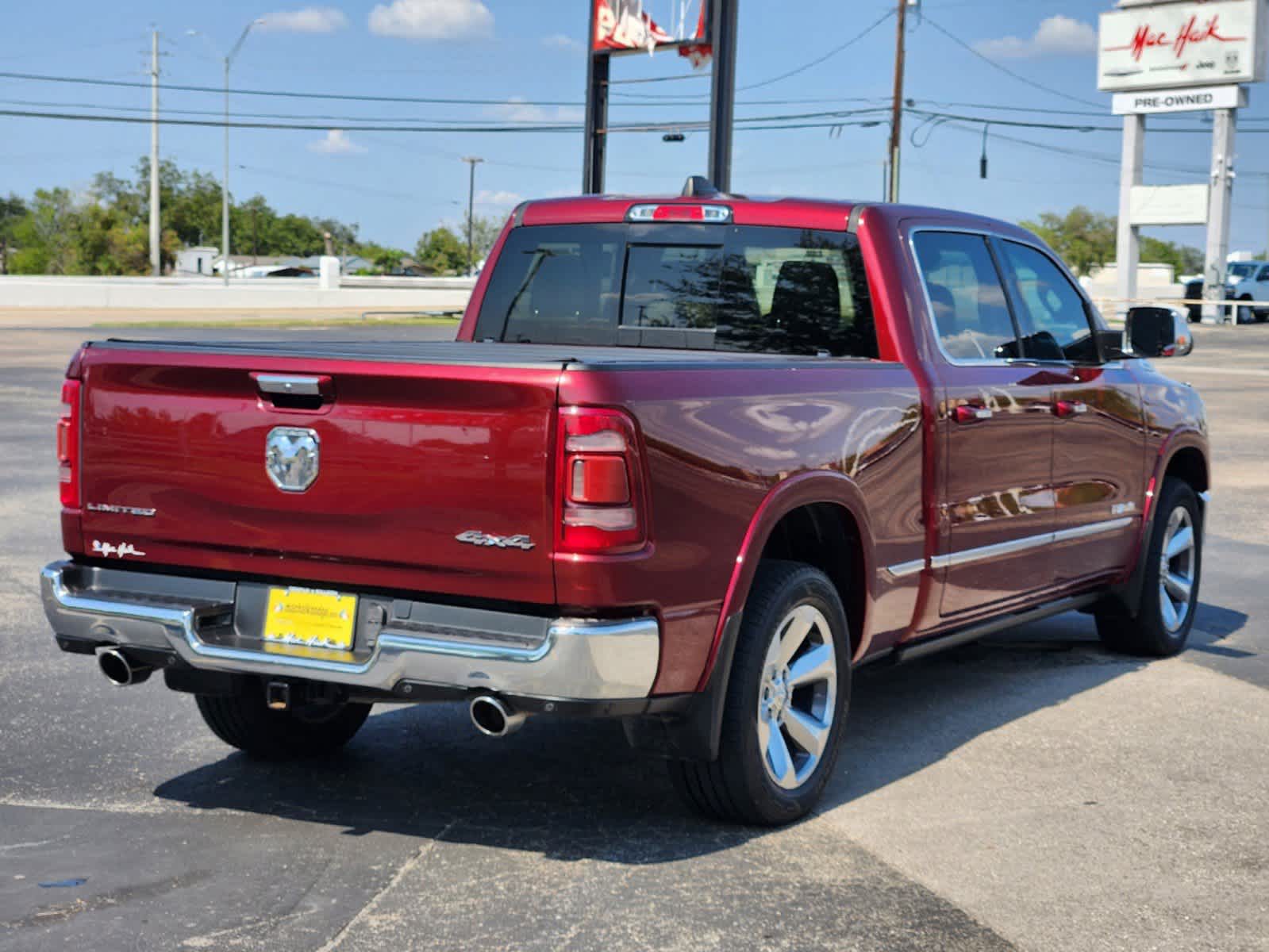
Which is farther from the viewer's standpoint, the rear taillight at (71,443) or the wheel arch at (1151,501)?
the wheel arch at (1151,501)

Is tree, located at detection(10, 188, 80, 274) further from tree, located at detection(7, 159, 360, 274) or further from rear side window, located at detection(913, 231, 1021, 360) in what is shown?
rear side window, located at detection(913, 231, 1021, 360)

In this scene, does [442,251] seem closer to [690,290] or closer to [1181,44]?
[1181,44]

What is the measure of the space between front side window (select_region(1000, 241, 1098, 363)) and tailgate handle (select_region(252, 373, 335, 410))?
3109 millimetres

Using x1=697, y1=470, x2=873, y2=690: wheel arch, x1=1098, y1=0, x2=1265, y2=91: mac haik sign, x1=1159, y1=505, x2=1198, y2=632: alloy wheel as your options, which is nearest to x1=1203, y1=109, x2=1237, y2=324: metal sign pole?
x1=1098, y1=0, x2=1265, y2=91: mac haik sign

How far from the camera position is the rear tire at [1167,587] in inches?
301

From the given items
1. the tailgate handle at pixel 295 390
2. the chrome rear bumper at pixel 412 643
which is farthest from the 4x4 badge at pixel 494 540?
the tailgate handle at pixel 295 390

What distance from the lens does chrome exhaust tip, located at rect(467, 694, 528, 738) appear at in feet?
14.5

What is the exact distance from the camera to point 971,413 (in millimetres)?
6078

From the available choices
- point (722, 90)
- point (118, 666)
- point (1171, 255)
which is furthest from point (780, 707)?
point (1171, 255)

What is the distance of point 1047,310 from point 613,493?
321 cm

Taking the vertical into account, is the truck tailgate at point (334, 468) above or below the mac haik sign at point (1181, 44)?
below

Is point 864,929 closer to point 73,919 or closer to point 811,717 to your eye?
point 811,717

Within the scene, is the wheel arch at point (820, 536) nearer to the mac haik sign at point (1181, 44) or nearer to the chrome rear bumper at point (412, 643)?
the chrome rear bumper at point (412, 643)

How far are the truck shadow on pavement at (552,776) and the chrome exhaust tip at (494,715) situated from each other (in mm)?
558
